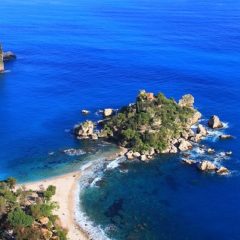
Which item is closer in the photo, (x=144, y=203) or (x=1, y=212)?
(x=1, y=212)

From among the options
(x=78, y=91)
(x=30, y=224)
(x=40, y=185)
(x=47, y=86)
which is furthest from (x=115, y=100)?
(x=30, y=224)

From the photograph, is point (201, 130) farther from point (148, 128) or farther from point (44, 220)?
point (44, 220)

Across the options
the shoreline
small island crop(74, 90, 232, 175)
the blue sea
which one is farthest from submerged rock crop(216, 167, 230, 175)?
the shoreline

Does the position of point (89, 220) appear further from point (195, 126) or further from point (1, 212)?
point (195, 126)

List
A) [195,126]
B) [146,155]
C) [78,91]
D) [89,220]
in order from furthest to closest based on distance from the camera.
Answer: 1. [78,91]
2. [195,126]
3. [146,155]
4. [89,220]

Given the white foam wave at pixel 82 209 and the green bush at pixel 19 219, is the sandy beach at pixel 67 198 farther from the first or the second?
the green bush at pixel 19 219

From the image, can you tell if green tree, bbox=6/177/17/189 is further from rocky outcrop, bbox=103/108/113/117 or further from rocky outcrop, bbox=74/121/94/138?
rocky outcrop, bbox=103/108/113/117
